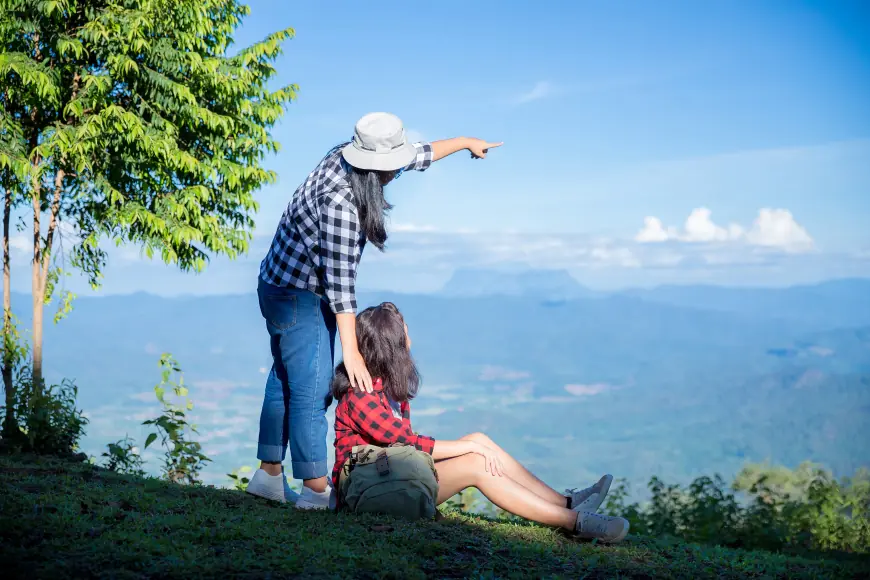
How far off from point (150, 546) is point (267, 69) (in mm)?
6514

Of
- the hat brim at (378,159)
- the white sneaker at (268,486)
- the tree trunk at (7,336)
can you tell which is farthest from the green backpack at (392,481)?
the tree trunk at (7,336)

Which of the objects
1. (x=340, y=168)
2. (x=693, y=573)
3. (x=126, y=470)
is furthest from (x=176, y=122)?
(x=693, y=573)

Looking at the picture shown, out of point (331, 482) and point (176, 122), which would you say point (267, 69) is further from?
point (331, 482)

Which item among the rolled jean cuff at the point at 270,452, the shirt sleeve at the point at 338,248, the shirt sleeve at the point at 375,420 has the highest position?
the shirt sleeve at the point at 338,248

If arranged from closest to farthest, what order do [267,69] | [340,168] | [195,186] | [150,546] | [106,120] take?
1. [150,546]
2. [340,168]
3. [106,120]
4. [195,186]
5. [267,69]

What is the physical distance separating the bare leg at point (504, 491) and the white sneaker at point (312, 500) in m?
0.62

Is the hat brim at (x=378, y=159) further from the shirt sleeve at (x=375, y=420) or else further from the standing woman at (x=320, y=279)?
the shirt sleeve at (x=375, y=420)

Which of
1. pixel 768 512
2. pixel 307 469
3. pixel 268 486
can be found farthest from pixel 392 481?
pixel 768 512

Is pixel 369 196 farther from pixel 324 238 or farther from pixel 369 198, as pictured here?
pixel 324 238

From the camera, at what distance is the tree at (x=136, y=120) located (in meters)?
7.20

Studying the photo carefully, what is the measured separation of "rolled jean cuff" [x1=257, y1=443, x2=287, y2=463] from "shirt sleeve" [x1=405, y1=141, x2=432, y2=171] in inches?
63.7

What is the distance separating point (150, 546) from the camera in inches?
118

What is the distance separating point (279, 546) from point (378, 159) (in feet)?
5.69

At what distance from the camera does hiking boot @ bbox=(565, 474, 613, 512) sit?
4.01m
